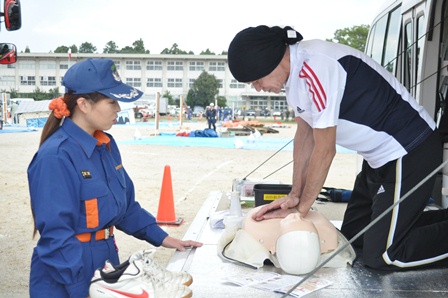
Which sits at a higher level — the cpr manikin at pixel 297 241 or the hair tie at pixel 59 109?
the hair tie at pixel 59 109

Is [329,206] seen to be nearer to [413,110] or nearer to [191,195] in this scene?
[413,110]

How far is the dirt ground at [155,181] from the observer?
5.05 meters

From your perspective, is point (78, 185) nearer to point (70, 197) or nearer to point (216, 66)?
point (70, 197)

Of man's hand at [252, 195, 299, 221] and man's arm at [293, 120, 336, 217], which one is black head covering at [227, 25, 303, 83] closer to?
man's arm at [293, 120, 336, 217]

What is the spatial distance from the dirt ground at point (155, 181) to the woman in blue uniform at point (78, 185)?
7.45 ft

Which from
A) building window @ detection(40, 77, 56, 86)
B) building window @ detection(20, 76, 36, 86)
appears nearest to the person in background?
building window @ detection(40, 77, 56, 86)

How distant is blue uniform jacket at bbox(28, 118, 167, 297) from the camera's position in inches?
76.5

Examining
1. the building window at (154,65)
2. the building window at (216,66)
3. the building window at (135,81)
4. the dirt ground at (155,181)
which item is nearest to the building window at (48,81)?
the building window at (135,81)

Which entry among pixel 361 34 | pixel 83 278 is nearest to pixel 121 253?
pixel 83 278

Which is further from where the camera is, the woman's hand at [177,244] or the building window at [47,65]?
the building window at [47,65]

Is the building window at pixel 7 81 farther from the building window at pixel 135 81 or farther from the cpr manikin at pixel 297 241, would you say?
the cpr manikin at pixel 297 241

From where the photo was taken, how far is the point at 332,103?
2.40 meters

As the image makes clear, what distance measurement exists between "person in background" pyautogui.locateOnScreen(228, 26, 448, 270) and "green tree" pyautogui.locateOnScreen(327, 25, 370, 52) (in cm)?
2794

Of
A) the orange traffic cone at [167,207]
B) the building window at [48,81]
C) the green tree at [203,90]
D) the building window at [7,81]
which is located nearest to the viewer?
the orange traffic cone at [167,207]
